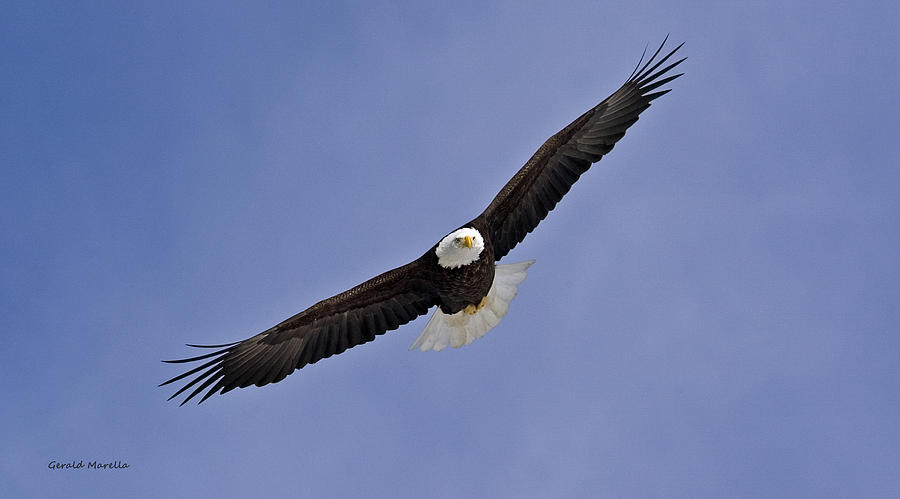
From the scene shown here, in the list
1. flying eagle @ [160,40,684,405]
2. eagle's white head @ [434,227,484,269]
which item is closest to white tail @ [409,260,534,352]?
flying eagle @ [160,40,684,405]

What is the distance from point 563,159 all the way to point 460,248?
1.62 metres

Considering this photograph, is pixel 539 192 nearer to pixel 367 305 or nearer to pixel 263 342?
pixel 367 305

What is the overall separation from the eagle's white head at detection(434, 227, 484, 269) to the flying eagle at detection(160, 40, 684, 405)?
13cm

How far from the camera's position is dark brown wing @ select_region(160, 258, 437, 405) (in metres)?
8.98

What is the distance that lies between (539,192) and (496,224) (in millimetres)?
566

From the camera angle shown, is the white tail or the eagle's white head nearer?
the eagle's white head

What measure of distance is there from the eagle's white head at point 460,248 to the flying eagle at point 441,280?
13cm

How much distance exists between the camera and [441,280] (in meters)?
9.02

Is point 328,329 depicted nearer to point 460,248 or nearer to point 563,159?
point 460,248

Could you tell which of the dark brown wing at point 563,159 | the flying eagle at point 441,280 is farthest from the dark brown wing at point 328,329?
the dark brown wing at point 563,159

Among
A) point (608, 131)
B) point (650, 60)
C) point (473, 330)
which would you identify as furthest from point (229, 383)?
point (650, 60)

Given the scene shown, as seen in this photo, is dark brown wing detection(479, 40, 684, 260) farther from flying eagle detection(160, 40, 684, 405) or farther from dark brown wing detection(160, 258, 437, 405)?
dark brown wing detection(160, 258, 437, 405)

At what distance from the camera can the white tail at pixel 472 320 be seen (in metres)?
9.94

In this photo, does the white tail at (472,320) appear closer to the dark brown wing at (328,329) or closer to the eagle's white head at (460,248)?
the dark brown wing at (328,329)
